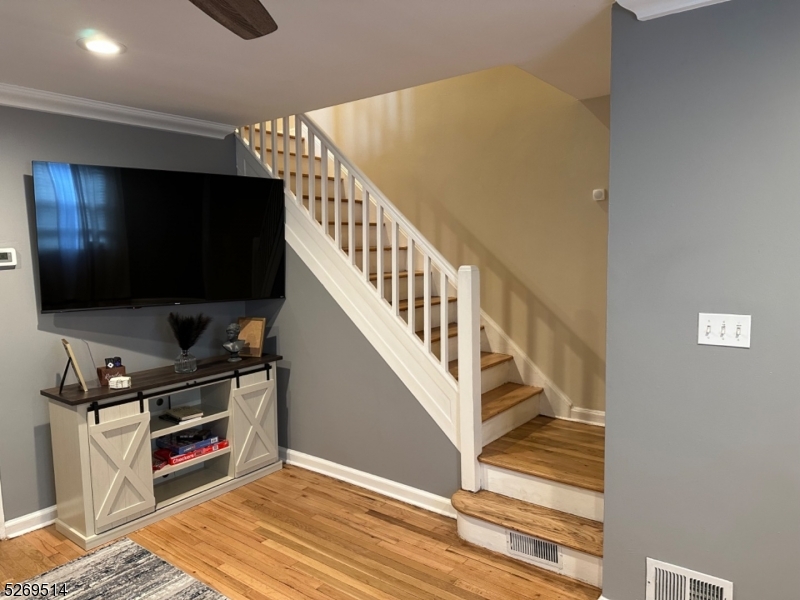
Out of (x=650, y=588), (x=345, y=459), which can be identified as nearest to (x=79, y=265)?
(x=345, y=459)

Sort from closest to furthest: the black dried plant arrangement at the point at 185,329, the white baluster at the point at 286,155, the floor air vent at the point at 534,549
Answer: the floor air vent at the point at 534,549
the black dried plant arrangement at the point at 185,329
the white baluster at the point at 286,155

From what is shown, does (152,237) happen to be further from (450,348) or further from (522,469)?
(522,469)

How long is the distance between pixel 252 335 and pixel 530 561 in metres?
2.21

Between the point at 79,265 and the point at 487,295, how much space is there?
103 inches

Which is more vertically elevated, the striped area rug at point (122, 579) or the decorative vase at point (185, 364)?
the decorative vase at point (185, 364)

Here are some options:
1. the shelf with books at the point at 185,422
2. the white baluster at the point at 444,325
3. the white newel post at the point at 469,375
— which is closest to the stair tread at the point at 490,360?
the white baluster at the point at 444,325

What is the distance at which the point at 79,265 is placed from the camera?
118 inches

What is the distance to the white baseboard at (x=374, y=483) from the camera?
3.19 meters

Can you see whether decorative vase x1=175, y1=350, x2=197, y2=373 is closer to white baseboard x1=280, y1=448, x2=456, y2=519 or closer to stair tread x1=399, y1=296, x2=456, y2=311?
white baseboard x1=280, y1=448, x2=456, y2=519

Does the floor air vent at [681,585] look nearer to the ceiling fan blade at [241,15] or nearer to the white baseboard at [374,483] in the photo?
the white baseboard at [374,483]

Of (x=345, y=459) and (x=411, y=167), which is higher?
(x=411, y=167)

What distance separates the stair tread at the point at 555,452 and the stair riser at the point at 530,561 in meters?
0.30

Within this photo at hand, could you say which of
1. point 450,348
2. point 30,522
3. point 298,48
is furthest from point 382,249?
point 30,522

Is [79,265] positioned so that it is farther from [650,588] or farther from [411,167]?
[650,588]
